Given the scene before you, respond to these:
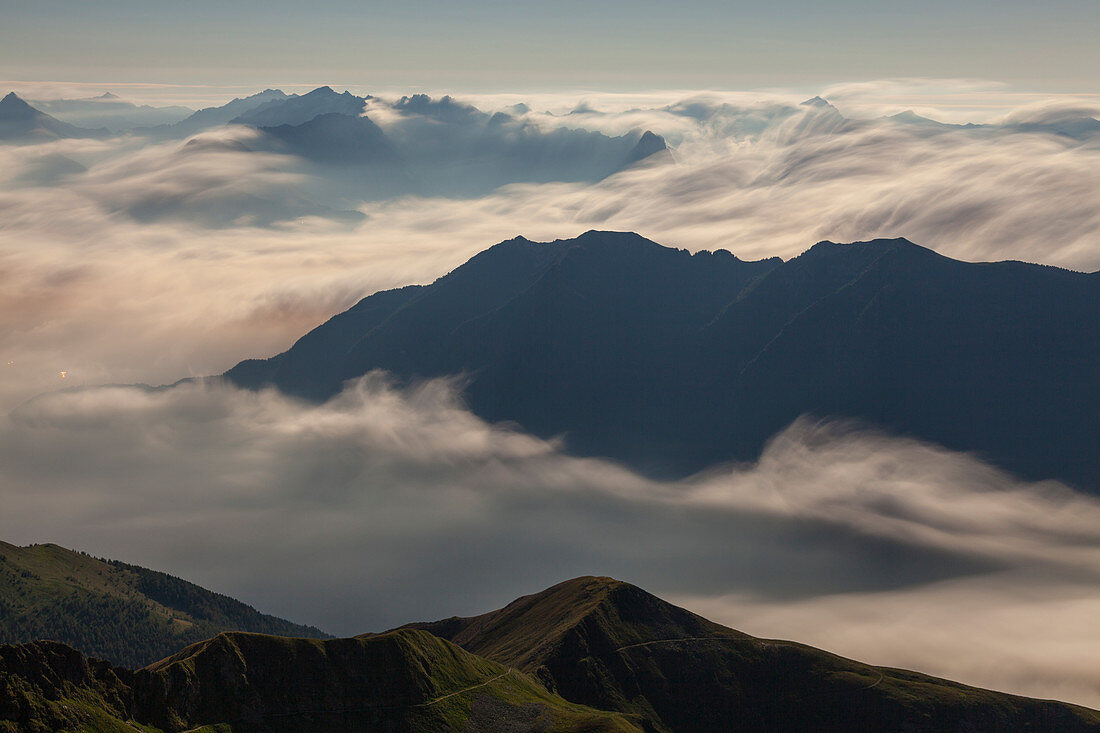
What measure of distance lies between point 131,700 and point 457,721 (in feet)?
213

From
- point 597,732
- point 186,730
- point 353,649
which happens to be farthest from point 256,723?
point 597,732

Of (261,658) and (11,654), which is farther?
(261,658)

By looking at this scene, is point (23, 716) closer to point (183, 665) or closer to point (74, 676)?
point (74, 676)

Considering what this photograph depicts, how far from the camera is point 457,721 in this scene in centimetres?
19588

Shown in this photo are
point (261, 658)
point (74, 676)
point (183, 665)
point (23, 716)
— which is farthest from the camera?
point (261, 658)

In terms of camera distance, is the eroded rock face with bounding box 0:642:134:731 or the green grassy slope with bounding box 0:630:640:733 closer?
the eroded rock face with bounding box 0:642:134:731

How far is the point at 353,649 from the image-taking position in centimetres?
19925

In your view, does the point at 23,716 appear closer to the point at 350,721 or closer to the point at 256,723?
the point at 256,723

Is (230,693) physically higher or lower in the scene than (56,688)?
lower

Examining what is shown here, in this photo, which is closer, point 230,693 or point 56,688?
point 56,688

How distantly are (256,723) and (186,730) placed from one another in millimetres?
13831

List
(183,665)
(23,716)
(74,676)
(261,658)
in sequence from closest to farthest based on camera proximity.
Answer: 1. (23,716)
2. (74,676)
3. (183,665)
4. (261,658)

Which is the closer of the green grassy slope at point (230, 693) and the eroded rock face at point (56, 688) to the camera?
the eroded rock face at point (56, 688)

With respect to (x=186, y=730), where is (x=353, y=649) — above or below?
above
